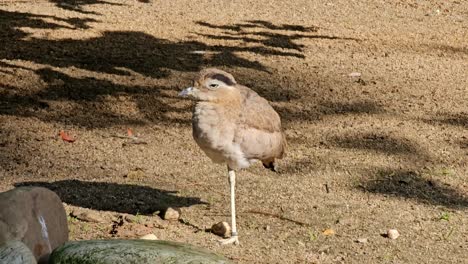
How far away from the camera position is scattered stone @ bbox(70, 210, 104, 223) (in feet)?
18.6

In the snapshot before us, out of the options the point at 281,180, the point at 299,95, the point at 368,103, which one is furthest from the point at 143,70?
the point at 281,180

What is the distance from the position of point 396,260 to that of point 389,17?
20.4 feet

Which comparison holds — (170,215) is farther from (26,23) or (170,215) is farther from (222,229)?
(26,23)

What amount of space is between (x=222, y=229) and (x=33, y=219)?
116 cm

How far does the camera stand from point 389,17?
11289 millimetres

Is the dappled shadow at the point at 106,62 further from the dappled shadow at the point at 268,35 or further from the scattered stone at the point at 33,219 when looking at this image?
the scattered stone at the point at 33,219

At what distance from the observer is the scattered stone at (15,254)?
4391mm

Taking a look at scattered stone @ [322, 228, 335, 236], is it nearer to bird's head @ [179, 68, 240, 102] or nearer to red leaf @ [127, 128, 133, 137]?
bird's head @ [179, 68, 240, 102]

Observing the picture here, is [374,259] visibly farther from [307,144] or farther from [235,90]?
[307,144]

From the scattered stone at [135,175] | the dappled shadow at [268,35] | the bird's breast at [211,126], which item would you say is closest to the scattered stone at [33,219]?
the bird's breast at [211,126]

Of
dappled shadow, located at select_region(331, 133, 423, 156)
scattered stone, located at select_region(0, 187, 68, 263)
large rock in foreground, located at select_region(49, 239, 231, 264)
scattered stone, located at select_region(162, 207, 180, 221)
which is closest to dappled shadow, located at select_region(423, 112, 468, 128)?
dappled shadow, located at select_region(331, 133, 423, 156)

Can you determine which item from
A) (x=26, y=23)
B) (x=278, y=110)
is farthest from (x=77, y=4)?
(x=278, y=110)

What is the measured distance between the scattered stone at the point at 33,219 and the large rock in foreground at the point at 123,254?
0.24 metres

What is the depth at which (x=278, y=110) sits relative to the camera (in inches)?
319
